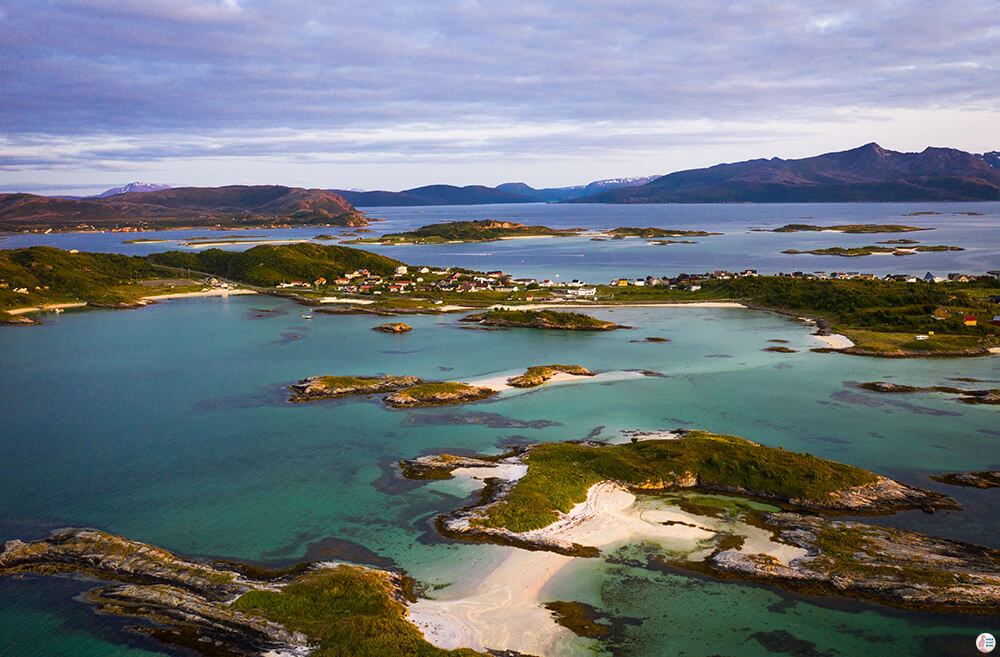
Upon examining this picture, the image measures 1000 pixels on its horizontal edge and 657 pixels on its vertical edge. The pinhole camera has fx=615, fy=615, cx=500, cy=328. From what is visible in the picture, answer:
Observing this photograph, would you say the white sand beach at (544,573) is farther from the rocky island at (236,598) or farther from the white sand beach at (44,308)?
the white sand beach at (44,308)

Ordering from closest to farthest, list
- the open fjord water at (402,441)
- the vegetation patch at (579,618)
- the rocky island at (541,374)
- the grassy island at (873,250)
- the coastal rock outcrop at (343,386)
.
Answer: the vegetation patch at (579,618)
the open fjord water at (402,441)
the coastal rock outcrop at (343,386)
the rocky island at (541,374)
the grassy island at (873,250)

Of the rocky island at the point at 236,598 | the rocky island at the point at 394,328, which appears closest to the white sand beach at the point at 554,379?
the rocky island at the point at 394,328

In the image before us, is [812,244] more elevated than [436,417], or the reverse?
[812,244]

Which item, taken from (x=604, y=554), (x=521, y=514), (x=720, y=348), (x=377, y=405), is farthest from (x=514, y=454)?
(x=720, y=348)

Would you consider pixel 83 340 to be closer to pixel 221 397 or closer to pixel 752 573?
pixel 221 397

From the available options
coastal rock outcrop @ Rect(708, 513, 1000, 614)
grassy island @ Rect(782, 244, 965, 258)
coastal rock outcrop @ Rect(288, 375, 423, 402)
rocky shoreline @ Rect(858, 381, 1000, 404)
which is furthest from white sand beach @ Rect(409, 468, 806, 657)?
grassy island @ Rect(782, 244, 965, 258)

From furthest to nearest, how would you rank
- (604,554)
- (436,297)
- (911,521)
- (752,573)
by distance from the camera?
(436,297) < (911,521) < (604,554) < (752,573)
